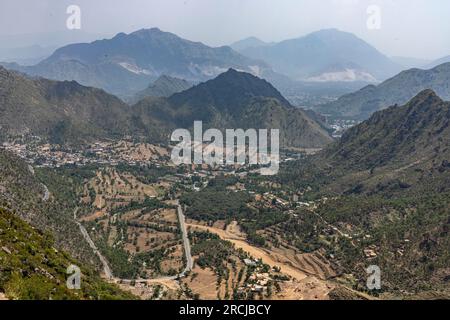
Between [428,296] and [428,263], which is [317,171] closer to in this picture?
[428,263]

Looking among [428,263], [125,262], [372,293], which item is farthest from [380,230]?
[125,262]

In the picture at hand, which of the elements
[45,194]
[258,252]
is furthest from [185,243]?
[45,194]

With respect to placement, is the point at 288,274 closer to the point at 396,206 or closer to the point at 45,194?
the point at 396,206

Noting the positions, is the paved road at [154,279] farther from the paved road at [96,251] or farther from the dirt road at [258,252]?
the dirt road at [258,252]

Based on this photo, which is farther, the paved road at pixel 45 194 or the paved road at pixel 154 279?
the paved road at pixel 45 194

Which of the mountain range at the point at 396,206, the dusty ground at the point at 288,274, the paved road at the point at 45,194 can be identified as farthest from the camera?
the paved road at the point at 45,194

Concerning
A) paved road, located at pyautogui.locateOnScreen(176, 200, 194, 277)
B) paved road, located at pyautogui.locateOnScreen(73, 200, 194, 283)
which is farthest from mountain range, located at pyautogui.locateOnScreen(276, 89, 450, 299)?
paved road, located at pyautogui.locateOnScreen(73, 200, 194, 283)

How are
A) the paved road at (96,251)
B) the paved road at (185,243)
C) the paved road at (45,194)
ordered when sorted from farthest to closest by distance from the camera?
the paved road at (45,194) < the paved road at (185,243) < the paved road at (96,251)

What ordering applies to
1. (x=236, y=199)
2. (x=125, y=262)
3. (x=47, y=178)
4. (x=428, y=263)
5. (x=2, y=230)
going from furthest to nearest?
(x=47, y=178) → (x=236, y=199) → (x=125, y=262) → (x=428, y=263) → (x=2, y=230)

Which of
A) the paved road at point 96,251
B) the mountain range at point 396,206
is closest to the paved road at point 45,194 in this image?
the paved road at point 96,251

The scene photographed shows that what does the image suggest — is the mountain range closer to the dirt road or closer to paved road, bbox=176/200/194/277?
Result: the dirt road
